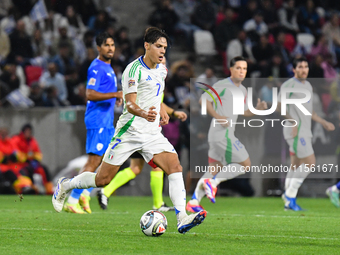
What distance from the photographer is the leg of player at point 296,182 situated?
10719mm

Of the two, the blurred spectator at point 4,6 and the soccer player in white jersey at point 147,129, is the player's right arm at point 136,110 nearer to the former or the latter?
the soccer player in white jersey at point 147,129

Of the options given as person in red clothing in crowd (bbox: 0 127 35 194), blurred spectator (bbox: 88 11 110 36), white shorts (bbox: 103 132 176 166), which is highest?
blurred spectator (bbox: 88 11 110 36)

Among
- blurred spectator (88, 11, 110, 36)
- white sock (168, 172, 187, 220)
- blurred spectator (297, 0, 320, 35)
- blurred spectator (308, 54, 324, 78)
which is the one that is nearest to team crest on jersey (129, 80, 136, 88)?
white sock (168, 172, 187, 220)

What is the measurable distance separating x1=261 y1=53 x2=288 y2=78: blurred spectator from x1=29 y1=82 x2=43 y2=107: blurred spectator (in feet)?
19.8

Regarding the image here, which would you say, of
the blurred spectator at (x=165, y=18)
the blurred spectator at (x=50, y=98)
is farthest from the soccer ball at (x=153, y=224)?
Result: the blurred spectator at (x=165, y=18)

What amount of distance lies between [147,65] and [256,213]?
406cm

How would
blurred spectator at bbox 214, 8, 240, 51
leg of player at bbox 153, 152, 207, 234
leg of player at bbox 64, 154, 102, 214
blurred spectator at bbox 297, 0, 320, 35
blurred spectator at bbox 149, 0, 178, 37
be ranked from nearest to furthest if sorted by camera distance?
leg of player at bbox 153, 152, 207, 234 < leg of player at bbox 64, 154, 102, 214 < blurred spectator at bbox 214, 8, 240, 51 < blurred spectator at bbox 149, 0, 178, 37 < blurred spectator at bbox 297, 0, 320, 35

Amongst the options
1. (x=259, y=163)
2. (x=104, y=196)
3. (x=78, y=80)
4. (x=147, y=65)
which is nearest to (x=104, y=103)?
(x=104, y=196)

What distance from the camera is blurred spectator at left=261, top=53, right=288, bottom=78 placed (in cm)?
1673

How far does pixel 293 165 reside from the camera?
11125mm

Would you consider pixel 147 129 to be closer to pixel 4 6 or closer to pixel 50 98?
pixel 50 98

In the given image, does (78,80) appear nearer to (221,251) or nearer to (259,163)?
(259,163)

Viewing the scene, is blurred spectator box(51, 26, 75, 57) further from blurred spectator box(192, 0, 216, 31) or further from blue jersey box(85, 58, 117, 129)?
blue jersey box(85, 58, 117, 129)

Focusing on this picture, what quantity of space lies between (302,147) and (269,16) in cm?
948
